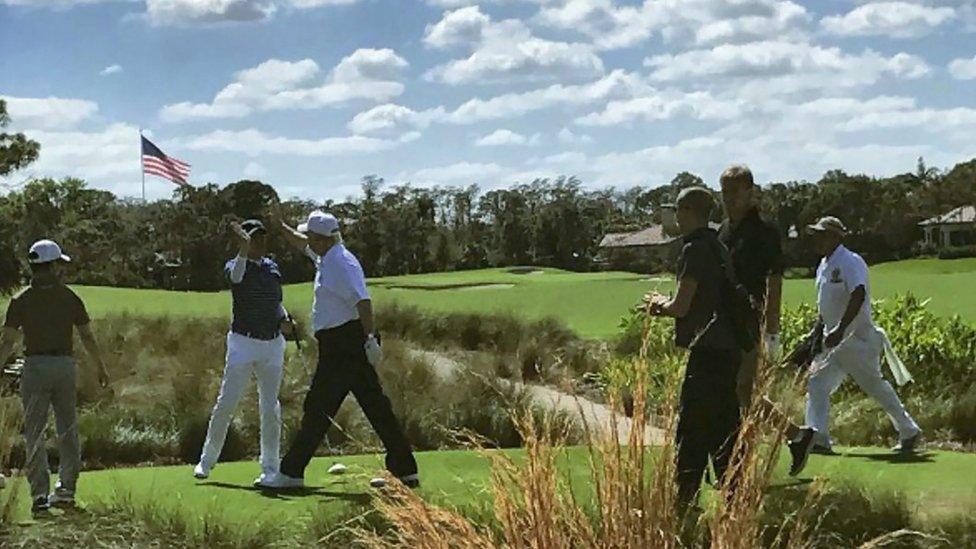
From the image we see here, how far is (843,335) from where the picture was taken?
10172mm

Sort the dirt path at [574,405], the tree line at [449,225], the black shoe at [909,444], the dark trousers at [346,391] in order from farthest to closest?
the tree line at [449,225] < the black shoe at [909,444] < the dark trousers at [346,391] < the dirt path at [574,405]

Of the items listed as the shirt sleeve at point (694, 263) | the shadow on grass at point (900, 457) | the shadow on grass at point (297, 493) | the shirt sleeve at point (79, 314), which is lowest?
the shadow on grass at point (900, 457)

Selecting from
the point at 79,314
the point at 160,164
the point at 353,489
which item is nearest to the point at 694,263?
the point at 353,489

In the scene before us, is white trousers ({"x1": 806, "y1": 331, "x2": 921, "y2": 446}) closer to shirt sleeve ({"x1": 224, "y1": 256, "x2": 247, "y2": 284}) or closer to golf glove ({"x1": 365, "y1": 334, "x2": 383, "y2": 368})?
golf glove ({"x1": 365, "y1": 334, "x2": 383, "y2": 368})

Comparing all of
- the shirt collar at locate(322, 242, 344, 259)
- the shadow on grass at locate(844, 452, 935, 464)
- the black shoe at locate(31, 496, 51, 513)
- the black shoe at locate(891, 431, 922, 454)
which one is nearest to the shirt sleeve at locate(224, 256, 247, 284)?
the shirt collar at locate(322, 242, 344, 259)

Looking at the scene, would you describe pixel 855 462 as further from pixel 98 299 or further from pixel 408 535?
pixel 98 299

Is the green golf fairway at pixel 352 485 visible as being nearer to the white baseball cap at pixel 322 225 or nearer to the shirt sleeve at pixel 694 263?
the shirt sleeve at pixel 694 263

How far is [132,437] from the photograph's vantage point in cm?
1284

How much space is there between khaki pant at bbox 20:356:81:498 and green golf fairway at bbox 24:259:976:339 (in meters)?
16.2

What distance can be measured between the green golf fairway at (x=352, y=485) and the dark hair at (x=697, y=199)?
1.43 metres

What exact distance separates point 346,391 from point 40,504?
199 cm

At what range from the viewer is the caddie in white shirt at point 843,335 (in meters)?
10.4

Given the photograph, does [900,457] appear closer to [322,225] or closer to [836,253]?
[836,253]

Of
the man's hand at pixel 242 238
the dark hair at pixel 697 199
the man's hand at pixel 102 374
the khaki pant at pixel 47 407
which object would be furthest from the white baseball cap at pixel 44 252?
the dark hair at pixel 697 199
